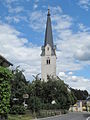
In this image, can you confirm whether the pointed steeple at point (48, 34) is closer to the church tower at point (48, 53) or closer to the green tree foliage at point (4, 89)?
the church tower at point (48, 53)

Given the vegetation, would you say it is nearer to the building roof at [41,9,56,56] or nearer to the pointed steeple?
the building roof at [41,9,56,56]

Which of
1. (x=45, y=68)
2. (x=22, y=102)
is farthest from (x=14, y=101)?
(x=45, y=68)

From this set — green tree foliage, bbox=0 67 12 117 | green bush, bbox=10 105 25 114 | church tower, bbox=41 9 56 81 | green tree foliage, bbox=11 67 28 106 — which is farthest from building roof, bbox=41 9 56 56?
green tree foliage, bbox=0 67 12 117

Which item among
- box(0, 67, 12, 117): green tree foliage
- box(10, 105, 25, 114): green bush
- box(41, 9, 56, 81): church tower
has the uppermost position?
box(41, 9, 56, 81): church tower

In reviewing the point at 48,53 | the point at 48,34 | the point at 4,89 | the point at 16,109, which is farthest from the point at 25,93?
the point at 48,34

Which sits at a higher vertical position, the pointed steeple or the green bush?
the pointed steeple

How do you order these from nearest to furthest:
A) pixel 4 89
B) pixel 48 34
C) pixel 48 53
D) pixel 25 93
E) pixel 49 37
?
1. pixel 4 89
2. pixel 25 93
3. pixel 48 34
4. pixel 48 53
5. pixel 49 37

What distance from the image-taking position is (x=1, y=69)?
13.2 meters

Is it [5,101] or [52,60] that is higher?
[52,60]

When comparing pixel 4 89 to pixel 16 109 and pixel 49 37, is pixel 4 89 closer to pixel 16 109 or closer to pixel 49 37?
pixel 16 109

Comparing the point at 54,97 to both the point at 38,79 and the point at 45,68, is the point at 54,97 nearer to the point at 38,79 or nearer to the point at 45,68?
the point at 38,79

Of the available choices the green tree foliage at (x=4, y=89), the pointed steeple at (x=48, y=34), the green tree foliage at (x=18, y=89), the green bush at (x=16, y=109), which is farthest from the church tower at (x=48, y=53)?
the green tree foliage at (x=4, y=89)

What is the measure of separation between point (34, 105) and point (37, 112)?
2.39 meters

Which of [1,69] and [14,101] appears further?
[14,101]
